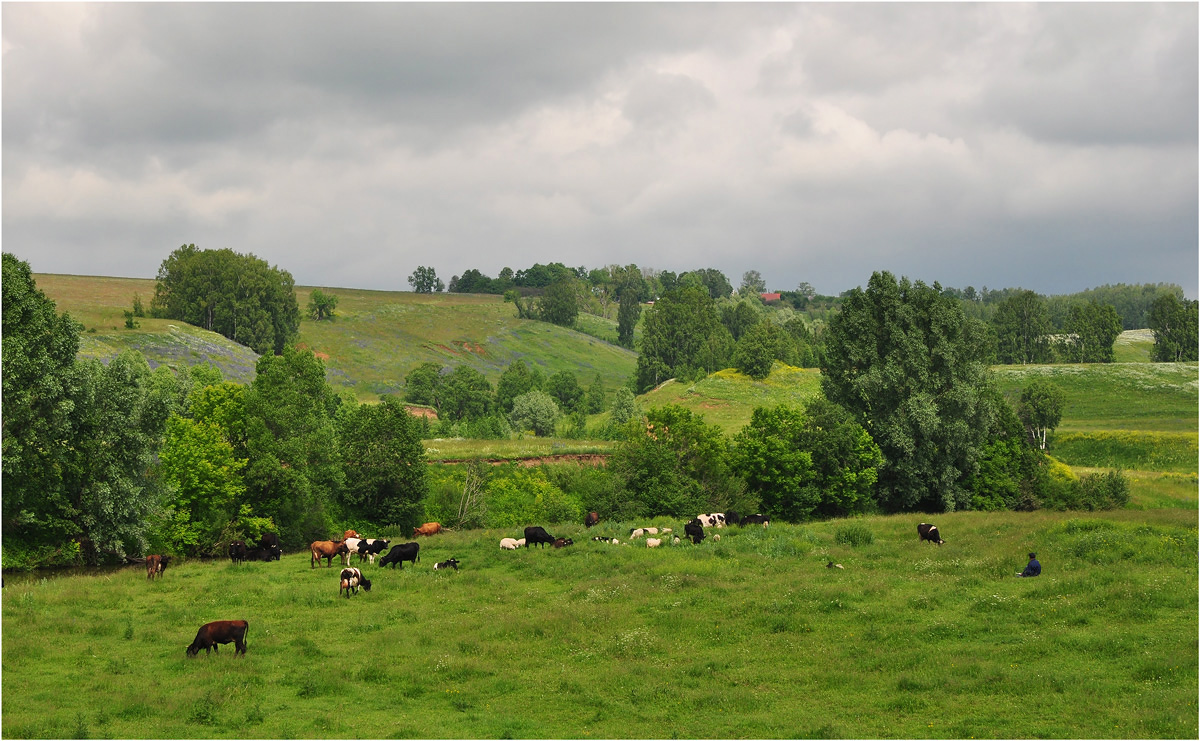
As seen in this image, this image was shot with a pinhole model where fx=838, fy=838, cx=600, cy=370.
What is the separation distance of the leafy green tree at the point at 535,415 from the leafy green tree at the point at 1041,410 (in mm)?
65113

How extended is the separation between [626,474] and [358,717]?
140 feet

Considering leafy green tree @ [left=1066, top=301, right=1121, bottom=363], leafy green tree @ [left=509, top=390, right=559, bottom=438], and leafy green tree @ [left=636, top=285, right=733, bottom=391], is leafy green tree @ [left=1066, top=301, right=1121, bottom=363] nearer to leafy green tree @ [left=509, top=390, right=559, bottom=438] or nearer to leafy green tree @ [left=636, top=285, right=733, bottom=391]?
leafy green tree @ [left=636, top=285, right=733, bottom=391]

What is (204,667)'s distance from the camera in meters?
24.3

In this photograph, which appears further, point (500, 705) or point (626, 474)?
point (626, 474)

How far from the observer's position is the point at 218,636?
2569 centimetres

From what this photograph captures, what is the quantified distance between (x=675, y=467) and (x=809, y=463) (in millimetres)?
10329

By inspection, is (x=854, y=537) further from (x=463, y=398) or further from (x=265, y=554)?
(x=463, y=398)

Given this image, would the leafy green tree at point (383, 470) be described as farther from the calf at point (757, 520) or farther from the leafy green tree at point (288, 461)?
the calf at point (757, 520)

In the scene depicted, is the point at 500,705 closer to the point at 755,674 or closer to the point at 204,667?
the point at 755,674

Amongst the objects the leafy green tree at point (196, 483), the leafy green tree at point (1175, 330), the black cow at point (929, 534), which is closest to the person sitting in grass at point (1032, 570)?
the black cow at point (929, 534)

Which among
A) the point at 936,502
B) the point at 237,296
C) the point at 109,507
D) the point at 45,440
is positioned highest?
the point at 237,296

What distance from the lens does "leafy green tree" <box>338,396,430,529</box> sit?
193 ft

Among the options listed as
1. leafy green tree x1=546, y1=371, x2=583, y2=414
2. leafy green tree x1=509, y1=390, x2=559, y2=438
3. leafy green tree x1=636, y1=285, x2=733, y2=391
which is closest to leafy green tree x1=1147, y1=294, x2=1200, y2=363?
leafy green tree x1=636, y1=285, x2=733, y2=391

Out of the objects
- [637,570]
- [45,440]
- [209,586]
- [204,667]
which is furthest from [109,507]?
[637,570]
